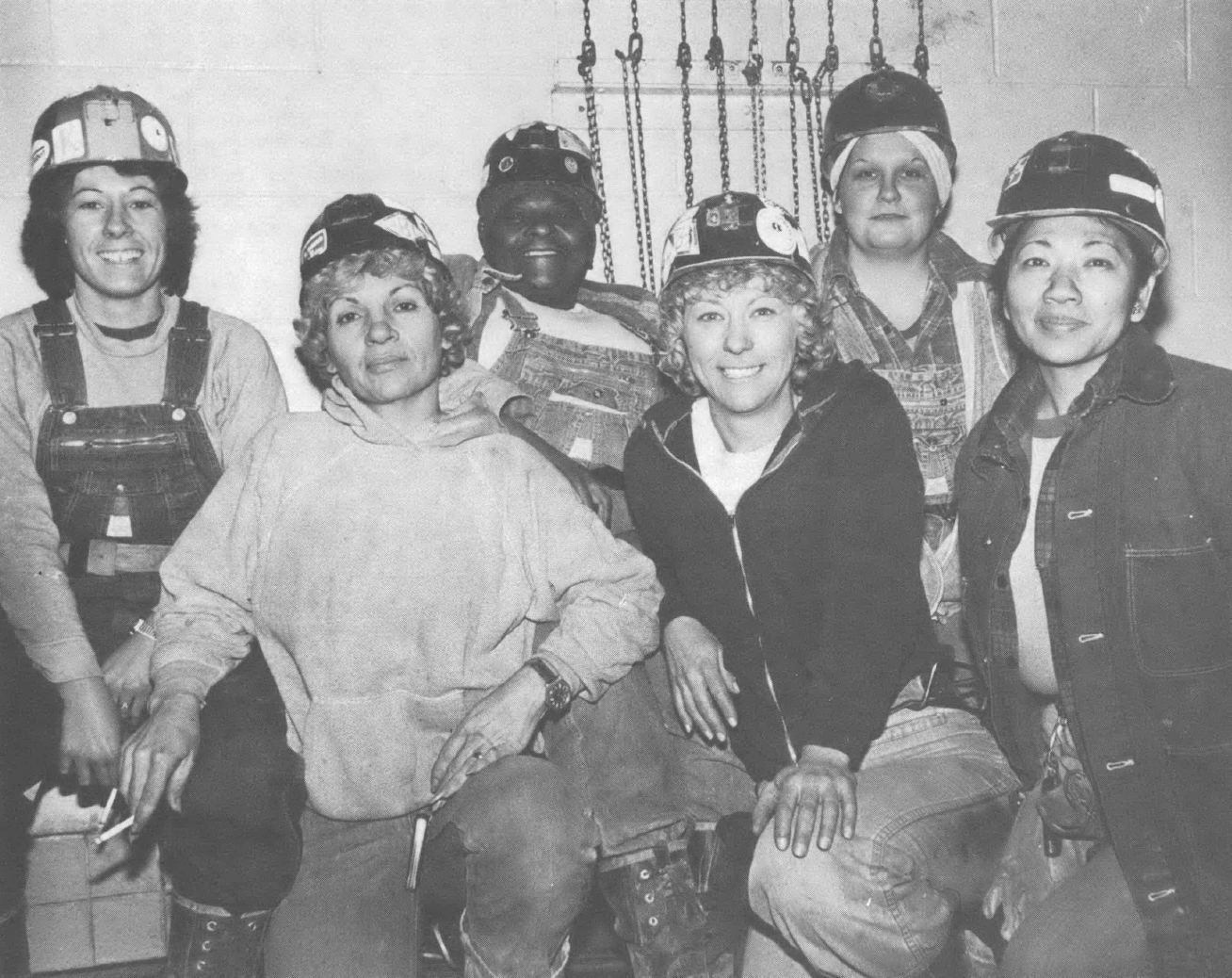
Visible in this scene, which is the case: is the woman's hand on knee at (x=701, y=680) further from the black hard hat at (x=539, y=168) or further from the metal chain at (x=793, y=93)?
the metal chain at (x=793, y=93)

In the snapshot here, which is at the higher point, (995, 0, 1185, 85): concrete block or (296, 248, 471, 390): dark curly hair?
(995, 0, 1185, 85): concrete block

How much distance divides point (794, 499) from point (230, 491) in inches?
45.9

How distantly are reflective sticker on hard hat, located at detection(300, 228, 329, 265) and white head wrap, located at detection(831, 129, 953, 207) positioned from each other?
1488mm

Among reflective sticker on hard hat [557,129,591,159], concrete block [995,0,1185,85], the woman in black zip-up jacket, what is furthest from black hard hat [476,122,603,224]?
concrete block [995,0,1185,85]

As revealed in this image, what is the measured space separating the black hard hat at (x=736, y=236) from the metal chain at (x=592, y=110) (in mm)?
1570

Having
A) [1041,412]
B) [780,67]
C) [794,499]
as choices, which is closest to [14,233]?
[780,67]

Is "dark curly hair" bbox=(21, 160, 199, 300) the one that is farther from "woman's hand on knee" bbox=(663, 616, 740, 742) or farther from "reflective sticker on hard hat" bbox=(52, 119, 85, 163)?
"woman's hand on knee" bbox=(663, 616, 740, 742)

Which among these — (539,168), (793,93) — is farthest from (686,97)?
(539,168)

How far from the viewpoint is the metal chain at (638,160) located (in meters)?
4.52

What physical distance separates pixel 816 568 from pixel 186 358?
1.65m

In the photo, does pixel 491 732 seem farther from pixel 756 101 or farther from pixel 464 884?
pixel 756 101

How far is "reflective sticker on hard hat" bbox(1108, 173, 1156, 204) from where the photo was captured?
104 inches

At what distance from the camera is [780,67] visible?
15.4ft

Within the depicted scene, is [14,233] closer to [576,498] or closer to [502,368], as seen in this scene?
[502,368]
